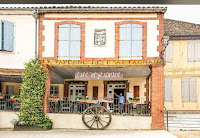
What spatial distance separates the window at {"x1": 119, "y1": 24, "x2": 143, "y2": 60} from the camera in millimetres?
13414

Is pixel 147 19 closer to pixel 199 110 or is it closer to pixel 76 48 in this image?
pixel 76 48

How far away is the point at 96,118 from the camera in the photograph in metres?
13.0

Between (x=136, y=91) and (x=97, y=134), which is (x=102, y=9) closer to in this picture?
(x=97, y=134)

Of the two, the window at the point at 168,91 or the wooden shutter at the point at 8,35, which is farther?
the window at the point at 168,91

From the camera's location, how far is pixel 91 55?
44.2ft

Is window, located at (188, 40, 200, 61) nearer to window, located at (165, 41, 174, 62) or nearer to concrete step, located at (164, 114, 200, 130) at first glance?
window, located at (165, 41, 174, 62)

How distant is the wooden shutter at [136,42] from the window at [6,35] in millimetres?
6429

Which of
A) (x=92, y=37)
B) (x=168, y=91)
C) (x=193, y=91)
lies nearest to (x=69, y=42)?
(x=92, y=37)

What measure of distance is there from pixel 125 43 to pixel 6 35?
20.7 ft

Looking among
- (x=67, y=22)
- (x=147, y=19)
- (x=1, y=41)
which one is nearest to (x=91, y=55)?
(x=67, y=22)

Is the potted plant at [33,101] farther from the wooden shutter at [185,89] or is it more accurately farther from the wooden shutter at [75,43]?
the wooden shutter at [185,89]

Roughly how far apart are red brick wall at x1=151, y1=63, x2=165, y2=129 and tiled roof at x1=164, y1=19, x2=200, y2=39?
491cm

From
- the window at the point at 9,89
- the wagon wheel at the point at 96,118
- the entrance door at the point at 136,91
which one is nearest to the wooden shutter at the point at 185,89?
the entrance door at the point at 136,91

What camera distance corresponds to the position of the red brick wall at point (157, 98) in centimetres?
1284
